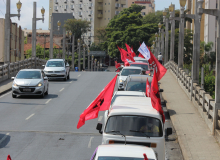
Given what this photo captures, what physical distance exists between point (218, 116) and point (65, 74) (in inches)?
771

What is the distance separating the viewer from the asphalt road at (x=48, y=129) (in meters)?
11.9

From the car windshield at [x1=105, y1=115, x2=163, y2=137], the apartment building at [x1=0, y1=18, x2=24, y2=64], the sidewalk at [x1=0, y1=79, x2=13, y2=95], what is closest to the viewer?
the car windshield at [x1=105, y1=115, x2=163, y2=137]

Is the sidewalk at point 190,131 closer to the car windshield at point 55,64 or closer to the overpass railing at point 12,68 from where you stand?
the car windshield at point 55,64

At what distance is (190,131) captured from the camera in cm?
1462

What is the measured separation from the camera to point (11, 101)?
22.1 metres

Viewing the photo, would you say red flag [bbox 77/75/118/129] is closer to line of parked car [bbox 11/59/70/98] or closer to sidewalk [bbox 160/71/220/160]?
sidewalk [bbox 160/71/220/160]

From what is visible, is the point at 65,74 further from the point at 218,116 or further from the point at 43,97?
the point at 218,116

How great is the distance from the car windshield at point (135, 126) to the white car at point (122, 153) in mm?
2133

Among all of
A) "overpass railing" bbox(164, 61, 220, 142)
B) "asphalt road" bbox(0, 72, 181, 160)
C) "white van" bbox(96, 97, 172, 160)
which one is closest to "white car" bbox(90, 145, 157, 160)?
"white van" bbox(96, 97, 172, 160)

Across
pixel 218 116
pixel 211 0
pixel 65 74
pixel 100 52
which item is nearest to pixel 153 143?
pixel 218 116

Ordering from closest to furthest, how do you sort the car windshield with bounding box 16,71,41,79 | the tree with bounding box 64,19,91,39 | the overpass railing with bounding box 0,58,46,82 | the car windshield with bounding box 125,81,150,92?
1. the car windshield with bounding box 125,81,150,92
2. the car windshield with bounding box 16,71,41,79
3. the overpass railing with bounding box 0,58,46,82
4. the tree with bounding box 64,19,91,39

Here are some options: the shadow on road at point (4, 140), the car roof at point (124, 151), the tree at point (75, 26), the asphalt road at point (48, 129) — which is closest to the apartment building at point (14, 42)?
the tree at point (75, 26)

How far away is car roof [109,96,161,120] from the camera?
9406mm

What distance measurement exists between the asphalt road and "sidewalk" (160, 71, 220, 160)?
0.45 metres
